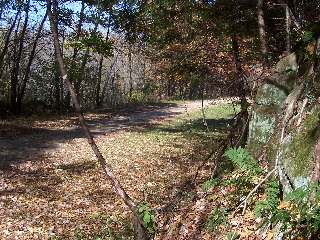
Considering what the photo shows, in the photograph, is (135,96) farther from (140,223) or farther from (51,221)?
(140,223)

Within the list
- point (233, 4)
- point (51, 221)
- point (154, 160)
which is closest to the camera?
point (51, 221)

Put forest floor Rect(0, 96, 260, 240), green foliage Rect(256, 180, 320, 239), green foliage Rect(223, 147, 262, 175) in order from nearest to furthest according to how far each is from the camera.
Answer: green foliage Rect(256, 180, 320, 239) < green foliage Rect(223, 147, 262, 175) < forest floor Rect(0, 96, 260, 240)

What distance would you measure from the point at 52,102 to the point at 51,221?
14792 millimetres

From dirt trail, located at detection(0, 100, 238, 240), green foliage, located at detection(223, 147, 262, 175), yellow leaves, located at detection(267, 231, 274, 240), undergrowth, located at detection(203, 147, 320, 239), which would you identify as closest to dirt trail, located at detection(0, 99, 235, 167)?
dirt trail, located at detection(0, 100, 238, 240)

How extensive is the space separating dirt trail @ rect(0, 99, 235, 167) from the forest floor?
3cm

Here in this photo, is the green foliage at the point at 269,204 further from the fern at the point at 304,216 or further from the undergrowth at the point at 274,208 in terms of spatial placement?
the fern at the point at 304,216

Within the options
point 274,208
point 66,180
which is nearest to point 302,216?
point 274,208

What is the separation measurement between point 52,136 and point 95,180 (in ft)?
18.0

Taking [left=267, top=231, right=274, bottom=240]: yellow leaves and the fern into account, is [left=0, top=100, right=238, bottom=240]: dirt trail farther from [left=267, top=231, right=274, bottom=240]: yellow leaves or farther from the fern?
the fern

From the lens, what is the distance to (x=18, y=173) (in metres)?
8.54

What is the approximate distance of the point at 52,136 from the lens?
510 inches

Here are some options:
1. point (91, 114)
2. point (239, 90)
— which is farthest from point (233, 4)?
point (91, 114)

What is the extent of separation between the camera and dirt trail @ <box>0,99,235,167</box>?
10080 mm

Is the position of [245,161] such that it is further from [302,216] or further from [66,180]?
[66,180]
